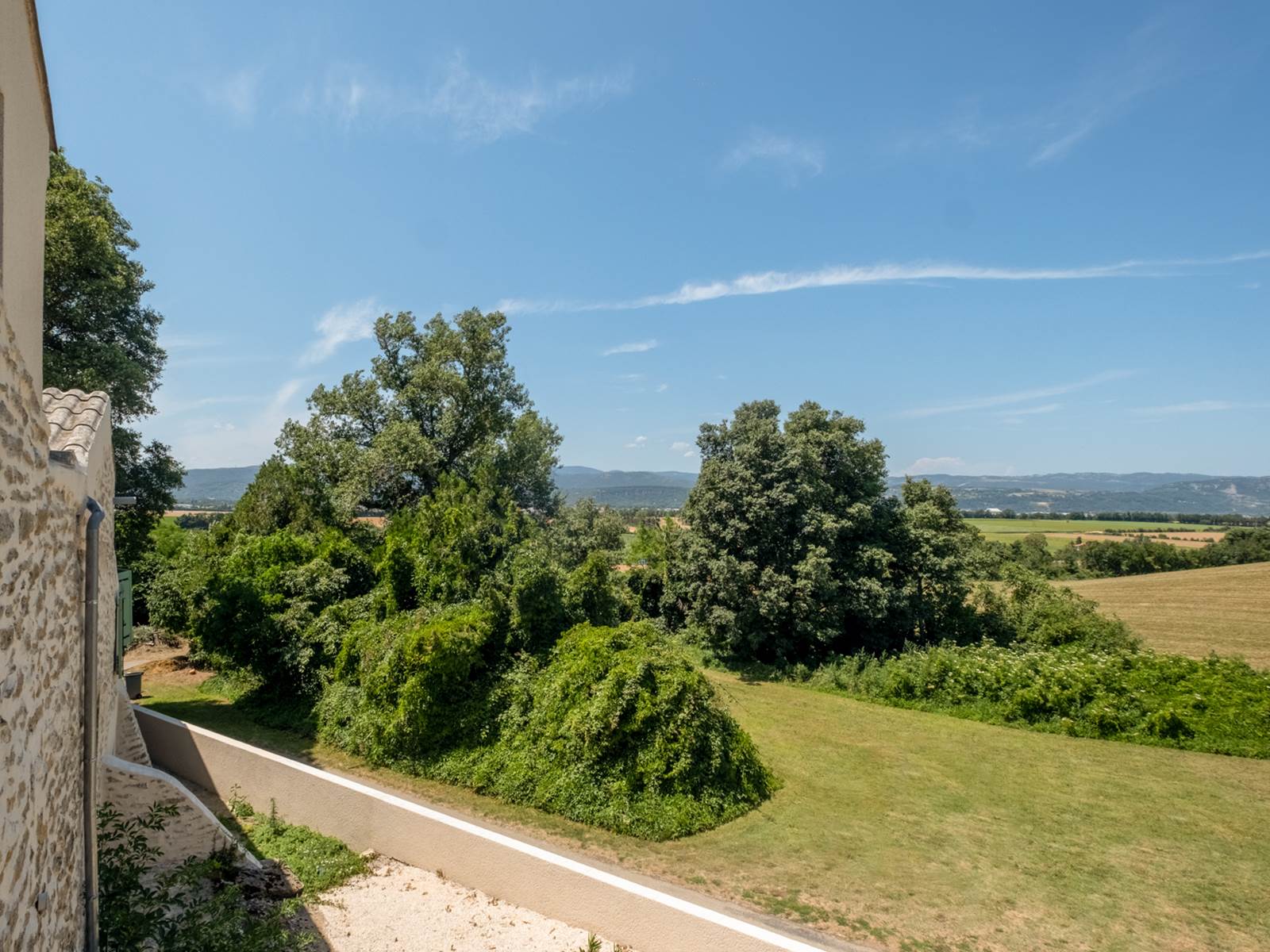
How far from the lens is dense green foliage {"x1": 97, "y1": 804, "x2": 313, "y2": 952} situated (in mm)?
4398

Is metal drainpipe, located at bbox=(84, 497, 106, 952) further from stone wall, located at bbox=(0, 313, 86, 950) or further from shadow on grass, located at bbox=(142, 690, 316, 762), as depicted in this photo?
shadow on grass, located at bbox=(142, 690, 316, 762)

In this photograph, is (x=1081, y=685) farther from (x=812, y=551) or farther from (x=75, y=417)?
(x=75, y=417)

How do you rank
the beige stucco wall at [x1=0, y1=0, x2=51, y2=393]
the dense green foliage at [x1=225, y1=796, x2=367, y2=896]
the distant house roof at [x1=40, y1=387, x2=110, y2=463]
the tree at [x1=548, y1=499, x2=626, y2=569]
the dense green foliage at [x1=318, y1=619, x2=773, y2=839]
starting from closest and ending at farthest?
1. the beige stucco wall at [x1=0, y1=0, x2=51, y2=393]
2. the distant house roof at [x1=40, y1=387, x2=110, y2=463]
3. the dense green foliage at [x1=225, y1=796, x2=367, y2=896]
4. the dense green foliage at [x1=318, y1=619, x2=773, y2=839]
5. the tree at [x1=548, y1=499, x2=626, y2=569]

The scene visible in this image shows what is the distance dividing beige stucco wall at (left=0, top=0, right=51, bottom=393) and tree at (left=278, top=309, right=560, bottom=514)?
11.3 meters

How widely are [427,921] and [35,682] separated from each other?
493 centimetres

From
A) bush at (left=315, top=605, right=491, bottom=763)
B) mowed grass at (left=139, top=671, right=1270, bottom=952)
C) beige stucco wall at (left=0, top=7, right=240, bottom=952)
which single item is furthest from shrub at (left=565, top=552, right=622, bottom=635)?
beige stucco wall at (left=0, top=7, right=240, bottom=952)

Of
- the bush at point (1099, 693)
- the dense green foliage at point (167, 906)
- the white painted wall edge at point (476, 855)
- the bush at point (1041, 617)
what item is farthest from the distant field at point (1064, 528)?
the dense green foliage at point (167, 906)

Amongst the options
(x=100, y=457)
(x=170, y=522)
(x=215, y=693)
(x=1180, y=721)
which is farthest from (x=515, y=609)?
(x=170, y=522)

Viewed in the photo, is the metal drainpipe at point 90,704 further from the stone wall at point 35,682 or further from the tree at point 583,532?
the tree at point 583,532

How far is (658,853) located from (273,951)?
4180mm

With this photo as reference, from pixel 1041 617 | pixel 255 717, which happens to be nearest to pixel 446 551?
pixel 255 717

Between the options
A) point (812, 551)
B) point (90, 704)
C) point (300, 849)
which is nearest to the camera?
point (90, 704)

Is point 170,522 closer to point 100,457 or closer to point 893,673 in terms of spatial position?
point 100,457

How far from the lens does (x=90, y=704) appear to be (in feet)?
13.6
